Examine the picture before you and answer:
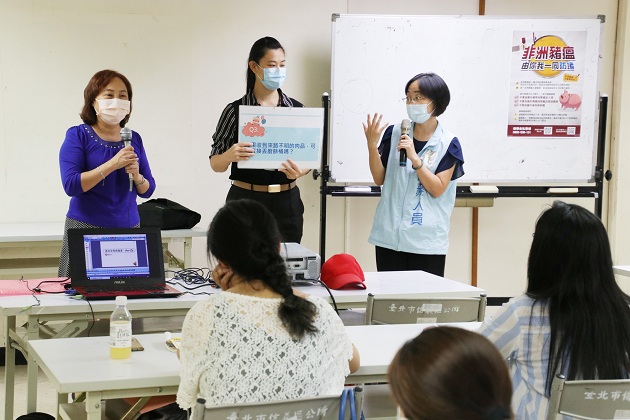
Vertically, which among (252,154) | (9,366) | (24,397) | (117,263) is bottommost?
(24,397)

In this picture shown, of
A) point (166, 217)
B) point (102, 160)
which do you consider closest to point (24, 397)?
point (166, 217)

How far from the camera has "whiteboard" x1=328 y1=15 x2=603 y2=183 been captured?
526cm

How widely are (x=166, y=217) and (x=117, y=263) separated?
1580mm

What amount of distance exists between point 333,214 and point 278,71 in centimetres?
189

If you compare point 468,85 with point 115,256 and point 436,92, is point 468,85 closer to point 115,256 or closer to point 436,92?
point 436,92

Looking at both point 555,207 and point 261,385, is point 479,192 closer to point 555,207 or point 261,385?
point 555,207

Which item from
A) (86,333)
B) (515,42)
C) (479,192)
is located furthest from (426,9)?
(86,333)

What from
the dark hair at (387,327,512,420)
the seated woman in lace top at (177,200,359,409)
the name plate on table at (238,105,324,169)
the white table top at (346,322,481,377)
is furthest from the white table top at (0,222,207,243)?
the dark hair at (387,327,512,420)

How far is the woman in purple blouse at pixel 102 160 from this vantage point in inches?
140

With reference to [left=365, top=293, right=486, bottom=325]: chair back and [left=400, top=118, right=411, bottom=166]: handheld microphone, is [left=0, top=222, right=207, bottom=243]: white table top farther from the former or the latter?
[left=365, top=293, right=486, bottom=325]: chair back

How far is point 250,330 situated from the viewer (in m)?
1.87

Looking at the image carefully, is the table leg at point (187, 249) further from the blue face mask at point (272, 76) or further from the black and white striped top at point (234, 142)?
the blue face mask at point (272, 76)

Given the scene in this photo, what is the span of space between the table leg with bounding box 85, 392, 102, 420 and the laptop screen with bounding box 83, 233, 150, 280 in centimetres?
107

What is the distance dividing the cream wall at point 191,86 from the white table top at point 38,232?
0.16 metres
